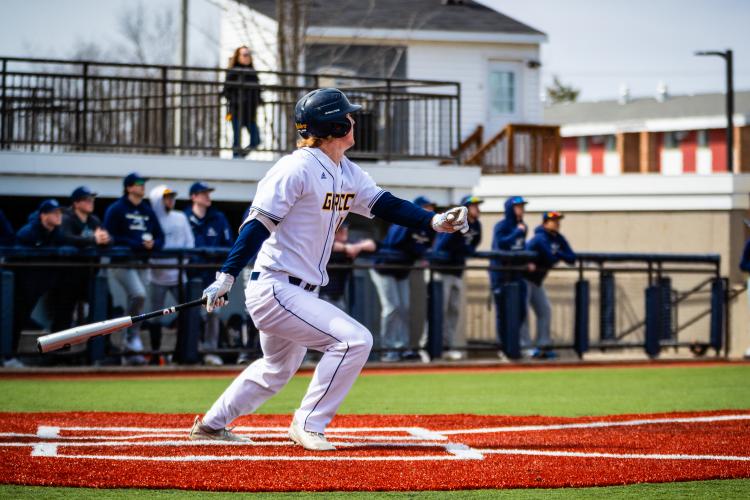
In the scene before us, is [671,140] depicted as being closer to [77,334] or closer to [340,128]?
[340,128]

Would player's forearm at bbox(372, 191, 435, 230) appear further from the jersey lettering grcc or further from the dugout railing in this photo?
the dugout railing

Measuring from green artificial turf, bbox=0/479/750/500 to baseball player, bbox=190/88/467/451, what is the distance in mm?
1388

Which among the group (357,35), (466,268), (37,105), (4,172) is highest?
(357,35)

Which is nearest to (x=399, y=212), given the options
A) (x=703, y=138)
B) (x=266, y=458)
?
(x=266, y=458)

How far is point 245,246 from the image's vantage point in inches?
251

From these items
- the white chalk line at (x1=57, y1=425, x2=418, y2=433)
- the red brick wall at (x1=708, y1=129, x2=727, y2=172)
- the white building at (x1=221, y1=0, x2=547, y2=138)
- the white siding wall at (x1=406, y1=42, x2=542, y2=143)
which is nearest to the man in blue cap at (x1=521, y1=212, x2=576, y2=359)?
the white chalk line at (x1=57, y1=425, x2=418, y2=433)

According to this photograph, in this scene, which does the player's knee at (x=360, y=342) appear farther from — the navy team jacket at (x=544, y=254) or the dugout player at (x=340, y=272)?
the navy team jacket at (x=544, y=254)

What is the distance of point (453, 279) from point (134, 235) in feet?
13.9

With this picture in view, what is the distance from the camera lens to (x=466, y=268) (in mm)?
15133

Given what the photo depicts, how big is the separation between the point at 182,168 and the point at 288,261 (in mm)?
11335

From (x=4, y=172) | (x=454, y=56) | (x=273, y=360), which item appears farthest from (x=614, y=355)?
(x=454, y=56)

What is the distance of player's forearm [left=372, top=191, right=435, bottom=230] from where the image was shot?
273 inches

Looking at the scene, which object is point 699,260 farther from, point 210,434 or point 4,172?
point 210,434

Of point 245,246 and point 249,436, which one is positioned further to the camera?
point 249,436
